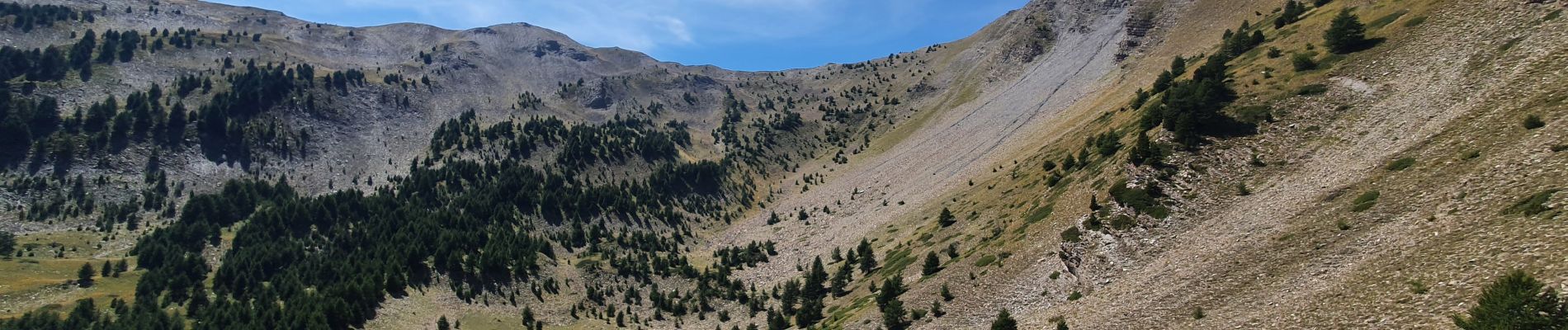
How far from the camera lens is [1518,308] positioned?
2258cm

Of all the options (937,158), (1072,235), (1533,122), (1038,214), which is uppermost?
(1533,122)

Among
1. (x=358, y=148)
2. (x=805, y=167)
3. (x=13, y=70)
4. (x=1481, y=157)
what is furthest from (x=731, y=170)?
(x=13, y=70)

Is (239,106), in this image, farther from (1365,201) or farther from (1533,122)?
(1533,122)

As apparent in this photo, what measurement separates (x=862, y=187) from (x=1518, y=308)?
100650 mm

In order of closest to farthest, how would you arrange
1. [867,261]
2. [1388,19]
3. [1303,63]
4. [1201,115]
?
[1201,115] → [1303,63] → [1388,19] → [867,261]

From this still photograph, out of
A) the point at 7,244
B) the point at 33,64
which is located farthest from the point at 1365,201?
the point at 33,64

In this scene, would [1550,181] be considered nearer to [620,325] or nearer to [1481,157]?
[1481,157]

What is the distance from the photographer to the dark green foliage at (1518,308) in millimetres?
22078

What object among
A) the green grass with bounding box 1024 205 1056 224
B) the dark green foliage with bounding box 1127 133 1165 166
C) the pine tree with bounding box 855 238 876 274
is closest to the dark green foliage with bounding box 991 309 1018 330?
the green grass with bounding box 1024 205 1056 224

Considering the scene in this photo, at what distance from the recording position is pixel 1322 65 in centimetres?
6075

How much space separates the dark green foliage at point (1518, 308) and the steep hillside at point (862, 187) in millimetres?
1521

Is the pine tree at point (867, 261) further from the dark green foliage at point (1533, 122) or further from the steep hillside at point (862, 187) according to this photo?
the dark green foliage at point (1533, 122)

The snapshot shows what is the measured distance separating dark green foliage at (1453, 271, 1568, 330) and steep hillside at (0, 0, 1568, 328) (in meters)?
1.52

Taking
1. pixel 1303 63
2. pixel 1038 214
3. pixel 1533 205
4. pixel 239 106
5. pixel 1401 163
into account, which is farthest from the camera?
pixel 239 106
